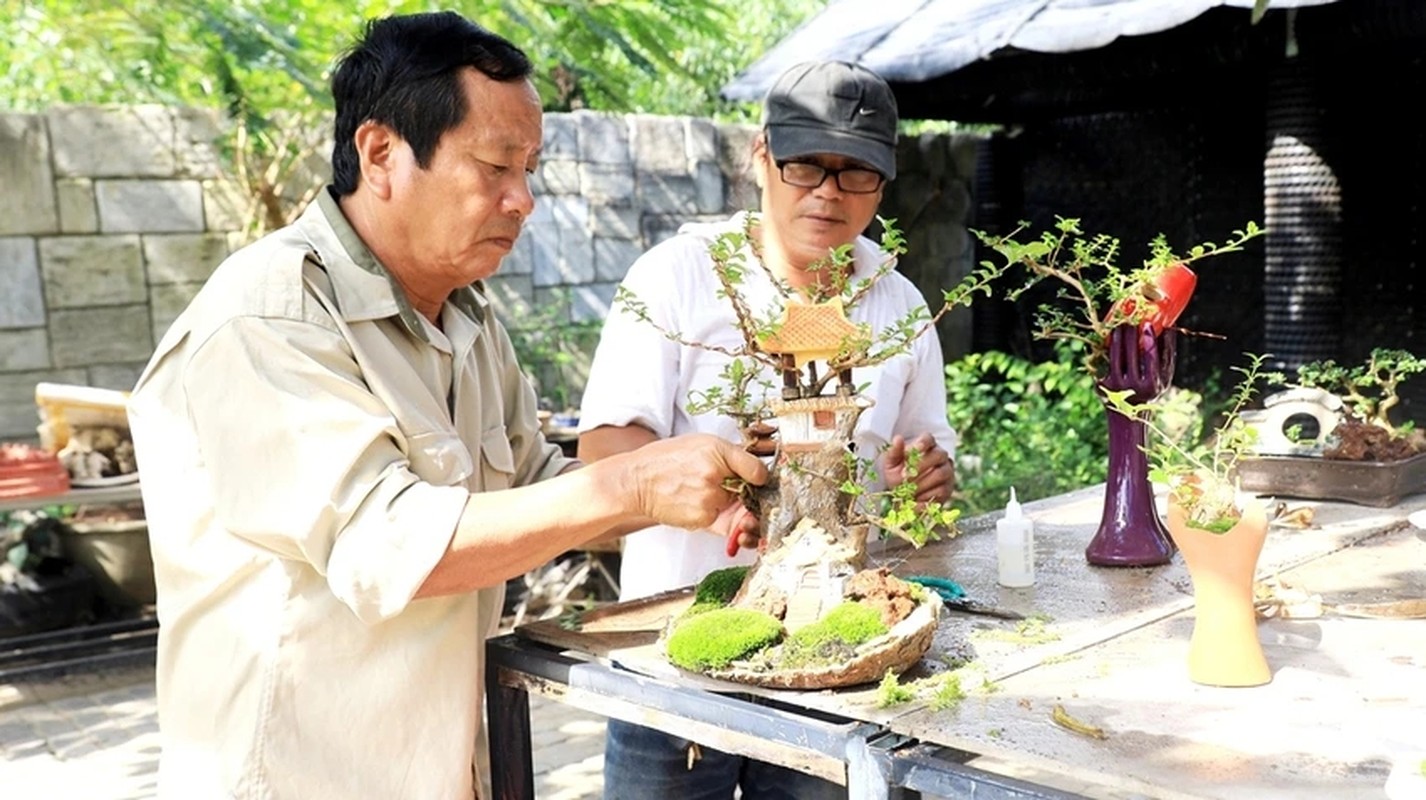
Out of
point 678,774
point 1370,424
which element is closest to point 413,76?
point 678,774

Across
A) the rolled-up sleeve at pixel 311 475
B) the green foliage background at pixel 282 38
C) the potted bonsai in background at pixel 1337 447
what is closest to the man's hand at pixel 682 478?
the rolled-up sleeve at pixel 311 475

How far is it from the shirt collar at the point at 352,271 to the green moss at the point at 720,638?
1.84 ft

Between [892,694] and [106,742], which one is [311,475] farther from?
[106,742]

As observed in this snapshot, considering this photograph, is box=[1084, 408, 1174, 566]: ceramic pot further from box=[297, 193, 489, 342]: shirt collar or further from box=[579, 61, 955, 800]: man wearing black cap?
box=[297, 193, 489, 342]: shirt collar

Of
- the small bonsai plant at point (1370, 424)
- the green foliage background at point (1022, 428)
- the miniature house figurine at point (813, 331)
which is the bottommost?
the green foliage background at point (1022, 428)

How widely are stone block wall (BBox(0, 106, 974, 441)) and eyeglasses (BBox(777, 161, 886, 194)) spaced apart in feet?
8.91

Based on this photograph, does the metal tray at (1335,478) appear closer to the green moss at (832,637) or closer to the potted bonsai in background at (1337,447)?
the potted bonsai in background at (1337,447)

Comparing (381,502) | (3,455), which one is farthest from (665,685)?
(3,455)

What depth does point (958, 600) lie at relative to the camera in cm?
205

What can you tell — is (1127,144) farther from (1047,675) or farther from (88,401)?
(1047,675)

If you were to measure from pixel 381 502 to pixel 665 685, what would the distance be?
0.43m

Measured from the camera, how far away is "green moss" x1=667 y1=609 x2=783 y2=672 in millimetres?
1716

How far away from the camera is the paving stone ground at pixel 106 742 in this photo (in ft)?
13.8

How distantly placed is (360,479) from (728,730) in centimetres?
54
